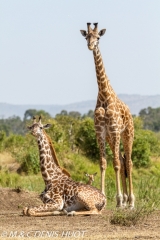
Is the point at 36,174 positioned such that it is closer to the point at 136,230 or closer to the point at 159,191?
the point at 159,191

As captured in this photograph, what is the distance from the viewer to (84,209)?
12688 mm

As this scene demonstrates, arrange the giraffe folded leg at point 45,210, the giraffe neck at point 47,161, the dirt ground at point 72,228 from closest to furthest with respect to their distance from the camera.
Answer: the dirt ground at point 72,228, the giraffe folded leg at point 45,210, the giraffe neck at point 47,161

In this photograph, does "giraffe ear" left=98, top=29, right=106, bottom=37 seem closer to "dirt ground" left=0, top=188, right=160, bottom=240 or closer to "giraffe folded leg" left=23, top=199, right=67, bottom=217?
"dirt ground" left=0, top=188, right=160, bottom=240

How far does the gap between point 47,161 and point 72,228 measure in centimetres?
248

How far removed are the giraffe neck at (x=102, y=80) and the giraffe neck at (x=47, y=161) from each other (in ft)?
4.81

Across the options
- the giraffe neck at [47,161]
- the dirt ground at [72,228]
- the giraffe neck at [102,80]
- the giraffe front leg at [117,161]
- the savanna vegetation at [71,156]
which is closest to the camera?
the dirt ground at [72,228]

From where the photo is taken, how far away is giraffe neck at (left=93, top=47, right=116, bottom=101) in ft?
46.3

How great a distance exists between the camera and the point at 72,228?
10.9 m

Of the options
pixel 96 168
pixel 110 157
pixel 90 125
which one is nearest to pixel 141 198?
pixel 96 168

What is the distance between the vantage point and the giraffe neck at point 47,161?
13.1 meters

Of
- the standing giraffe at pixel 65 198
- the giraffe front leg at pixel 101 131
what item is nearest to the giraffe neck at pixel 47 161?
the standing giraffe at pixel 65 198

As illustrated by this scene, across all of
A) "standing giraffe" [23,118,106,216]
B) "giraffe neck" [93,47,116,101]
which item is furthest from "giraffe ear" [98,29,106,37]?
"standing giraffe" [23,118,106,216]

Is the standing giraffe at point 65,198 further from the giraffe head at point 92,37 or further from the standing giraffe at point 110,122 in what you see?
the giraffe head at point 92,37

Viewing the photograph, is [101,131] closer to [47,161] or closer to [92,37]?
[47,161]
